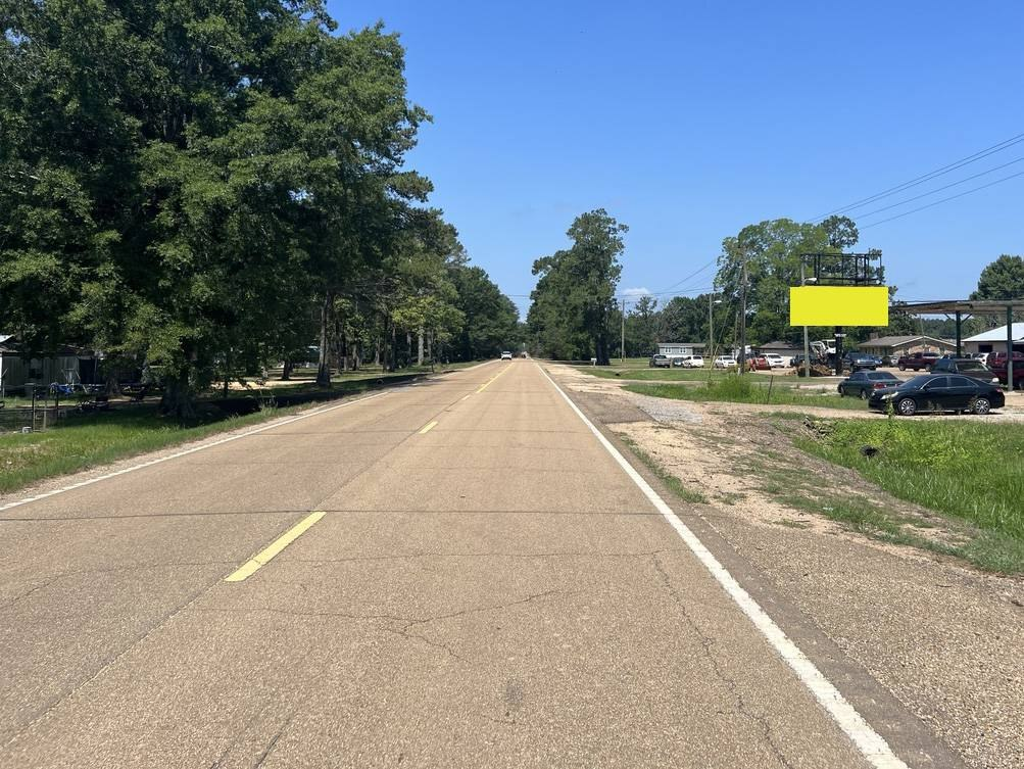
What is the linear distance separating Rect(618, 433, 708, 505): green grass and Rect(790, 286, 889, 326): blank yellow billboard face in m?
34.0

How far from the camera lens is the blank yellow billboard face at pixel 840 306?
150 feet

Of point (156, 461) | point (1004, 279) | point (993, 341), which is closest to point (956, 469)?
point (156, 461)

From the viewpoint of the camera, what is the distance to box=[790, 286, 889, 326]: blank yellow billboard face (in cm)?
4569

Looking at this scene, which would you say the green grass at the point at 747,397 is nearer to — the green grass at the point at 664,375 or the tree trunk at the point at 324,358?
the green grass at the point at 664,375

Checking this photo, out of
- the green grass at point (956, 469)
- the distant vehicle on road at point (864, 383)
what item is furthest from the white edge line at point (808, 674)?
the distant vehicle on road at point (864, 383)

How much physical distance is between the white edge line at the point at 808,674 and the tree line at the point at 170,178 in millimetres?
18371

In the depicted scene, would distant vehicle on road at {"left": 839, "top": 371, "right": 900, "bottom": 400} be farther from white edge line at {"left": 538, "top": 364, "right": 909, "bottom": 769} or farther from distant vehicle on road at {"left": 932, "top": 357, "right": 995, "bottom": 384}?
white edge line at {"left": 538, "top": 364, "right": 909, "bottom": 769}

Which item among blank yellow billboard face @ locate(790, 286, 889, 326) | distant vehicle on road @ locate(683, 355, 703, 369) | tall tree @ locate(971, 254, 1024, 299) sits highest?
tall tree @ locate(971, 254, 1024, 299)

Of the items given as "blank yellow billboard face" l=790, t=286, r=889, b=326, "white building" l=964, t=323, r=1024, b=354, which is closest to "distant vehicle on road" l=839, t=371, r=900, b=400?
"blank yellow billboard face" l=790, t=286, r=889, b=326

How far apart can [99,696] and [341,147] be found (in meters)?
26.5

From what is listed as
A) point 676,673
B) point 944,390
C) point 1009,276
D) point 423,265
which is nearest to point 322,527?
point 676,673

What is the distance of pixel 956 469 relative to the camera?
14.3m

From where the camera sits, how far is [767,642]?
477 cm

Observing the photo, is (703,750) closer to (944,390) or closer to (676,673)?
(676,673)
